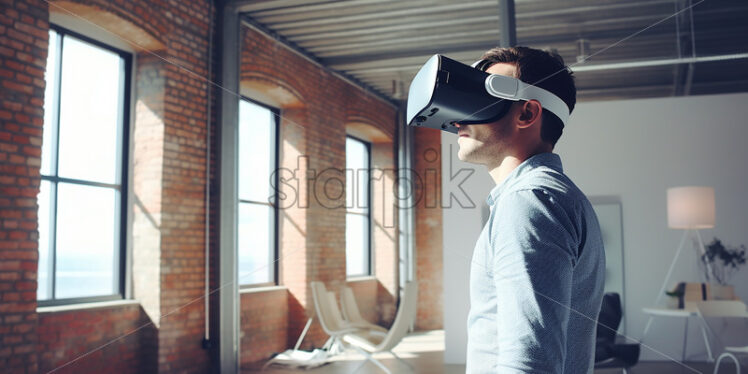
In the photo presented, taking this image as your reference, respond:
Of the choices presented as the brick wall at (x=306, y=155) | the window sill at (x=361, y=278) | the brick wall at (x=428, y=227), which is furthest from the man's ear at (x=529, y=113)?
the brick wall at (x=428, y=227)

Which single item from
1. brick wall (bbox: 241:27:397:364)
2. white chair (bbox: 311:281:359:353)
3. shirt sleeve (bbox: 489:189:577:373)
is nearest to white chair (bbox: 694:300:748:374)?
white chair (bbox: 311:281:359:353)

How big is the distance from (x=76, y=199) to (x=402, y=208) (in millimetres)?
5266

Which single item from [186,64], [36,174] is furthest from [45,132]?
[186,64]

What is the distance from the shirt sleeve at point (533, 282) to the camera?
0.60m

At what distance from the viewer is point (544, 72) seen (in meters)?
0.81

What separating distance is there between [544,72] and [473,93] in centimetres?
10

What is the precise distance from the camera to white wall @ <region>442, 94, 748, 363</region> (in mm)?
4340

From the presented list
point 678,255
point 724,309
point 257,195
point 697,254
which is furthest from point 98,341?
point 724,309

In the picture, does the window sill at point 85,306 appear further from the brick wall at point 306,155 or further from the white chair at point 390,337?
the white chair at point 390,337

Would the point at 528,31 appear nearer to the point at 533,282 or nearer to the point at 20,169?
the point at 20,169

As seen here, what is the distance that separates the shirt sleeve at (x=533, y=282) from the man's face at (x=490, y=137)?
0.17 m

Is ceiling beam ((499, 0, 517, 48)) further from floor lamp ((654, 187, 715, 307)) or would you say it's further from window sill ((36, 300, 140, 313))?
window sill ((36, 300, 140, 313))

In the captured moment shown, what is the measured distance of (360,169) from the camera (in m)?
7.42

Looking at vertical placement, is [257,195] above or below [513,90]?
above
